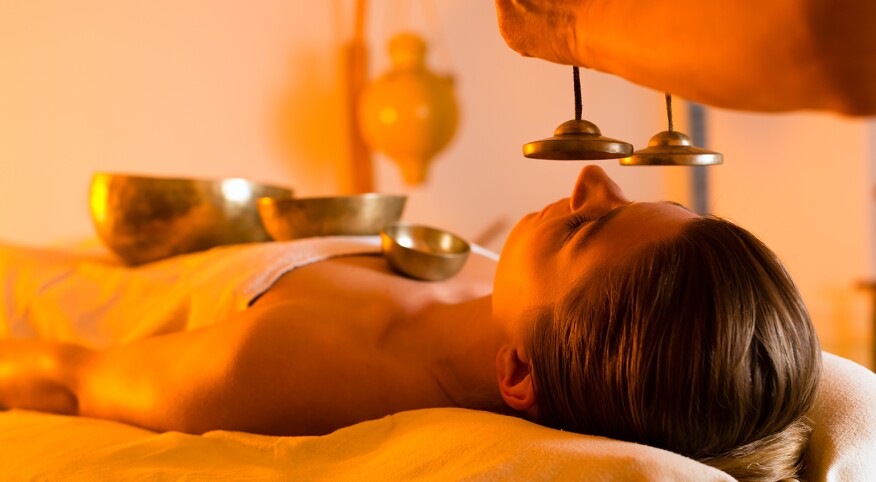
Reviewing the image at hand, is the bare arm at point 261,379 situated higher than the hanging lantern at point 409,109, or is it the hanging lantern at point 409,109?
the hanging lantern at point 409,109

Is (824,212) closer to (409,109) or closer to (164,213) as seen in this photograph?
(409,109)

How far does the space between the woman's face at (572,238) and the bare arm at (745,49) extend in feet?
1.11

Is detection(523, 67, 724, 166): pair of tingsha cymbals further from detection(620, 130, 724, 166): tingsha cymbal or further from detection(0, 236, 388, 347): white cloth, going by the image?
detection(0, 236, 388, 347): white cloth

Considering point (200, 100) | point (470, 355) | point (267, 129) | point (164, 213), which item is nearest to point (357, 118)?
point (267, 129)

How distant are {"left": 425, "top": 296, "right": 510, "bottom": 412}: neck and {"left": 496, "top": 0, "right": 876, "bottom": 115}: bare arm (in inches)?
21.2

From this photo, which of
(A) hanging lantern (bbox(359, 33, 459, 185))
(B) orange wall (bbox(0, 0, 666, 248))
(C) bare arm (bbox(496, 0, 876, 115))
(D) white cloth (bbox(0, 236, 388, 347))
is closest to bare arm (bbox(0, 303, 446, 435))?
(D) white cloth (bbox(0, 236, 388, 347))

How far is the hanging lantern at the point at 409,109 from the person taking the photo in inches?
104

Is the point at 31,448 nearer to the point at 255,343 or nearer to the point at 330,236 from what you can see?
the point at 255,343

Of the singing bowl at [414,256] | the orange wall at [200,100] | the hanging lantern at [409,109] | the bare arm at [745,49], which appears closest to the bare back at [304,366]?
the singing bowl at [414,256]

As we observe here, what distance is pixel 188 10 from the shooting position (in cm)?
277

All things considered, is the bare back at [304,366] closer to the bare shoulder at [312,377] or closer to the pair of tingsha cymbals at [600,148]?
the bare shoulder at [312,377]

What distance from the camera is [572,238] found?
1.06m

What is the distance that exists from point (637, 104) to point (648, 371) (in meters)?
0.48

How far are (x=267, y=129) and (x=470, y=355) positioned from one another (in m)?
1.90
